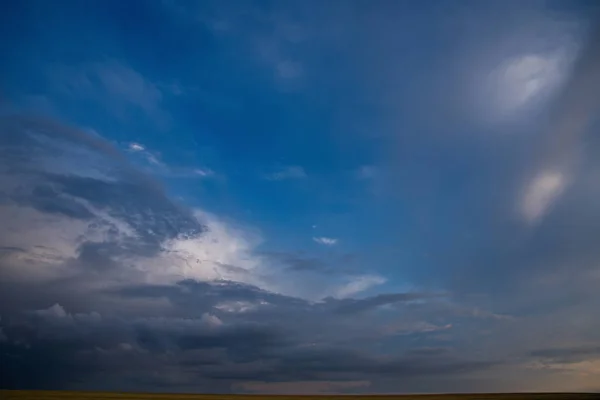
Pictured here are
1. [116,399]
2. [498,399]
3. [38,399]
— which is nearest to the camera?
[38,399]

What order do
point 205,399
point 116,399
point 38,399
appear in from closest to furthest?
point 38,399, point 116,399, point 205,399

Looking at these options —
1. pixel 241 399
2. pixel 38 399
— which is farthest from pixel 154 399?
pixel 241 399

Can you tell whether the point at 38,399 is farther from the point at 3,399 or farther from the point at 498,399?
the point at 498,399

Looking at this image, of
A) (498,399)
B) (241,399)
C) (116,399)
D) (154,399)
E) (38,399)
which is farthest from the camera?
(241,399)

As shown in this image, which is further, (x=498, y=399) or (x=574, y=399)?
(x=498, y=399)

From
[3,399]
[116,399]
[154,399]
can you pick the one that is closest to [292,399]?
[154,399]

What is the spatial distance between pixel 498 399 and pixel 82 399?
5448 inches

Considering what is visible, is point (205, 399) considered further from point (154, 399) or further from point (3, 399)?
point (3, 399)

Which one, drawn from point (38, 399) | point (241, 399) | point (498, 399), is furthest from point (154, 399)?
point (498, 399)

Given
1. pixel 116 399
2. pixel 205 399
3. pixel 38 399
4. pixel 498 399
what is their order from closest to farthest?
pixel 38 399, pixel 116 399, pixel 205 399, pixel 498 399

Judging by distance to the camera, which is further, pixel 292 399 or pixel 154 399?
pixel 292 399

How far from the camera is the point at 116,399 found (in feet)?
445

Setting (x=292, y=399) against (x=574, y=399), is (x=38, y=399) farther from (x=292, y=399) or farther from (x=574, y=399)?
(x=574, y=399)

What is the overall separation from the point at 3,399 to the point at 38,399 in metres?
9.35
